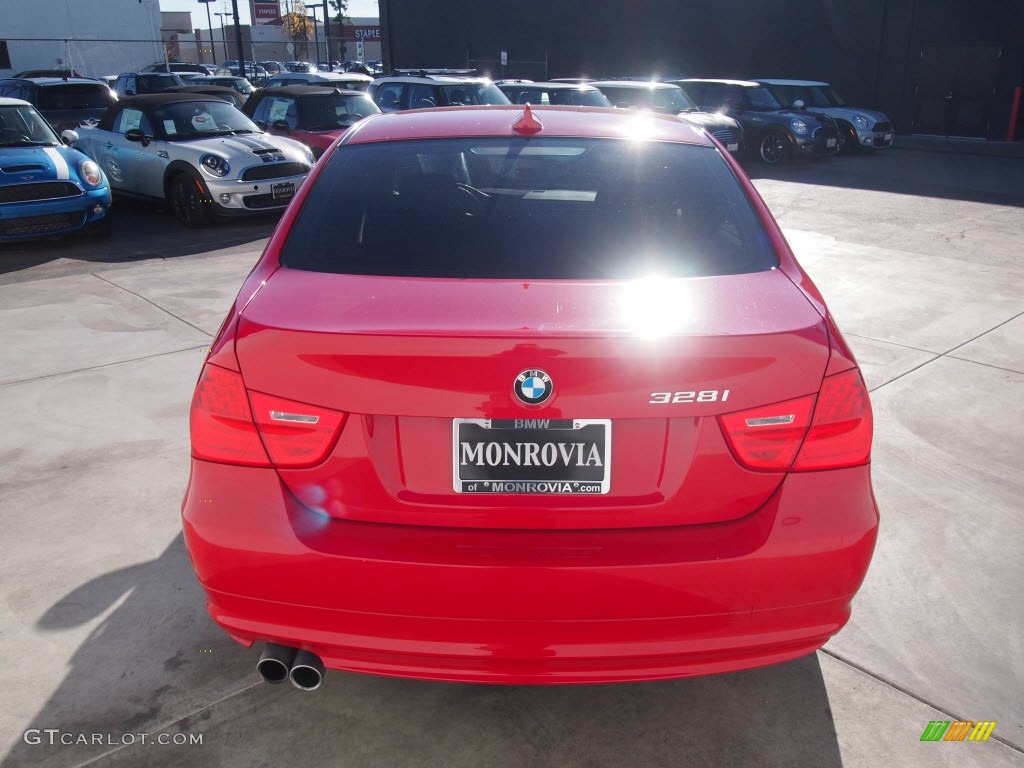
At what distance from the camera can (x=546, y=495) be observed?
2.08 meters

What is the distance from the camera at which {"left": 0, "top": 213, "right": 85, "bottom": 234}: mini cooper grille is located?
30.1ft

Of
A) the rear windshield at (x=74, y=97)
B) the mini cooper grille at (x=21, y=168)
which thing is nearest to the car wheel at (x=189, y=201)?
the mini cooper grille at (x=21, y=168)

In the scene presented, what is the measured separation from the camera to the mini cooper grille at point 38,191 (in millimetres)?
9188

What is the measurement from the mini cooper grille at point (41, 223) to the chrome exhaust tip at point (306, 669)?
8678mm

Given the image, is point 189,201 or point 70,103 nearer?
point 189,201

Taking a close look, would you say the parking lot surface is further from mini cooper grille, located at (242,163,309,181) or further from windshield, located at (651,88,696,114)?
windshield, located at (651,88,696,114)

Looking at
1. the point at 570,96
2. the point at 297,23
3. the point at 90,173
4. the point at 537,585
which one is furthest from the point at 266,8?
the point at 537,585

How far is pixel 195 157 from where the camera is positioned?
10.7 meters

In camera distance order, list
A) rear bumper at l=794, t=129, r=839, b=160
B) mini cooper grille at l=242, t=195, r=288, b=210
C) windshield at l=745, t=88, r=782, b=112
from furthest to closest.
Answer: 1. windshield at l=745, t=88, r=782, b=112
2. rear bumper at l=794, t=129, r=839, b=160
3. mini cooper grille at l=242, t=195, r=288, b=210

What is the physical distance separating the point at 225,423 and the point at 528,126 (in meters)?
1.52

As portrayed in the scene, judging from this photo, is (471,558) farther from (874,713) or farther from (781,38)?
(781,38)

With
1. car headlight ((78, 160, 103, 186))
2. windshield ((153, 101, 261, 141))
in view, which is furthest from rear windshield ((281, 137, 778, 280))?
windshield ((153, 101, 261, 141))

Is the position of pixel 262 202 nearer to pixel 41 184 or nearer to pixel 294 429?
pixel 41 184

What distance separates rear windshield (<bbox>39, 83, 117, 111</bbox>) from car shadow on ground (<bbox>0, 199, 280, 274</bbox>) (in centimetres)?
518
